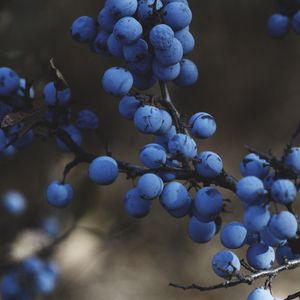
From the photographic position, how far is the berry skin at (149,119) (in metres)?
0.82

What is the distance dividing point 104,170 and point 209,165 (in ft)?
0.53

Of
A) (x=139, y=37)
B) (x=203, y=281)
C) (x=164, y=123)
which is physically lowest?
(x=203, y=281)

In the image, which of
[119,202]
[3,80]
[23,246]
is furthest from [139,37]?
[119,202]

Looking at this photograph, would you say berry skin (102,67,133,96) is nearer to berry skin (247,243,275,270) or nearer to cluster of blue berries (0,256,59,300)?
berry skin (247,243,275,270)

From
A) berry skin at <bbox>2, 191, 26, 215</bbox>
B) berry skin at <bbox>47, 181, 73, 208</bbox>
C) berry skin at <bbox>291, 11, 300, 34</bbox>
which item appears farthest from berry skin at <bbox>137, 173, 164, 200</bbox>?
berry skin at <bbox>2, 191, 26, 215</bbox>

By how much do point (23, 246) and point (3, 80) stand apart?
1.11 metres

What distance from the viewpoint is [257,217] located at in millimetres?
704

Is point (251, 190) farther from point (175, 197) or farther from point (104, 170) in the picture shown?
point (104, 170)

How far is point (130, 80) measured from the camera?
0.87 metres

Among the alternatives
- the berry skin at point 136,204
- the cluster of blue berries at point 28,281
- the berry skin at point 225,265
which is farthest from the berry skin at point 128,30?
the cluster of blue berries at point 28,281

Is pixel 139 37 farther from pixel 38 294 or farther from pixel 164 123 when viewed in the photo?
pixel 38 294

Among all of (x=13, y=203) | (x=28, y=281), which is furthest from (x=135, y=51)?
(x=13, y=203)

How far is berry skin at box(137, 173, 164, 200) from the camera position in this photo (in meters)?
0.79

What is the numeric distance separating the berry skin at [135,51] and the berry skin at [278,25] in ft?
1.26
